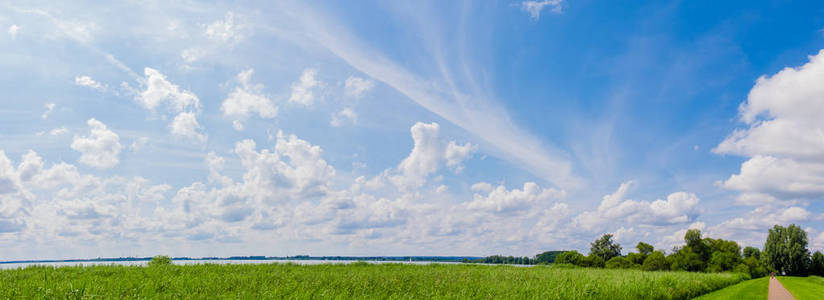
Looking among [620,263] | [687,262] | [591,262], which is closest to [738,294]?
[591,262]

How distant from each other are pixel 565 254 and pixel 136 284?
289ft

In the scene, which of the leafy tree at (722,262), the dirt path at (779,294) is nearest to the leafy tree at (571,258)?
the leafy tree at (722,262)

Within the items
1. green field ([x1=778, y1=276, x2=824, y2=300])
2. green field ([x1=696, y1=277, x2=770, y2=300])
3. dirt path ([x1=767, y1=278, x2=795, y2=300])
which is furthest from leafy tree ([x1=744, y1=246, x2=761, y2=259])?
green field ([x1=696, y1=277, x2=770, y2=300])

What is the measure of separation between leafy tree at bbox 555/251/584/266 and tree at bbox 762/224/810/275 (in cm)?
4220

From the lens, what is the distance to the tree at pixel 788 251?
3317 inches

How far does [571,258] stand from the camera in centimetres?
8706

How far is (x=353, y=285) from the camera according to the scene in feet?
56.2

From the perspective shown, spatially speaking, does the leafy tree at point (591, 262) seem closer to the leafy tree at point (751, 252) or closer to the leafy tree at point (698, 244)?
the leafy tree at point (698, 244)

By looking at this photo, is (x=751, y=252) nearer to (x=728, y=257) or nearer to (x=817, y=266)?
(x=817, y=266)

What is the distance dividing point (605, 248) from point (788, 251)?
36.7 metres

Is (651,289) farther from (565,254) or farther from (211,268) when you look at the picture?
(565,254)

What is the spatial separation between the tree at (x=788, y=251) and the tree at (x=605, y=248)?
3074cm

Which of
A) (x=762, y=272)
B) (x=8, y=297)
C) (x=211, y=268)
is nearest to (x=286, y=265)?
(x=211, y=268)

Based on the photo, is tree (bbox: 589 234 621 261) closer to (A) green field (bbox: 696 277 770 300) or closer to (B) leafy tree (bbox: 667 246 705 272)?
(B) leafy tree (bbox: 667 246 705 272)
